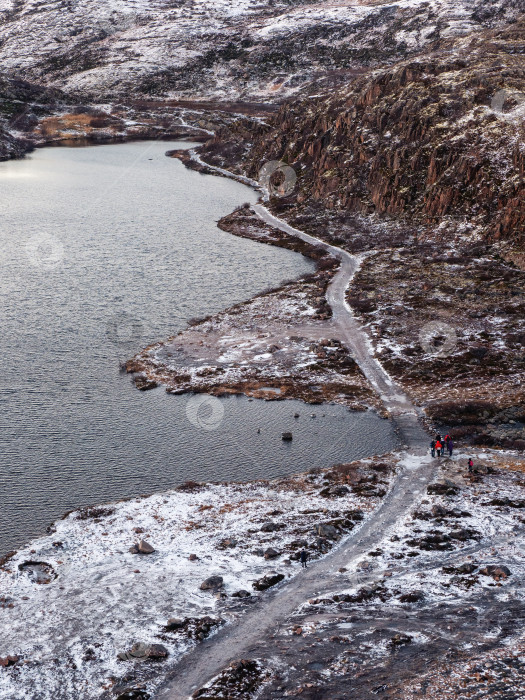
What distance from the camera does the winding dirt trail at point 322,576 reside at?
32219 millimetres

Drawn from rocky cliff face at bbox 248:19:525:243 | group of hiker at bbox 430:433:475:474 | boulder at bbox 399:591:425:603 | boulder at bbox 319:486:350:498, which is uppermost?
rocky cliff face at bbox 248:19:525:243

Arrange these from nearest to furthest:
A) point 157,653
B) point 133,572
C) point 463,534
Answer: point 157,653, point 133,572, point 463,534

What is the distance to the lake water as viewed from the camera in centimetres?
4941

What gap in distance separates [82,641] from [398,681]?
15.6 m

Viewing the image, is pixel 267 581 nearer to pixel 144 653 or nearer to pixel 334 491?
pixel 144 653

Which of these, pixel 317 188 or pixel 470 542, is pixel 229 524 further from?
pixel 317 188

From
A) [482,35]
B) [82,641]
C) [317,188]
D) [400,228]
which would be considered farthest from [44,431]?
[482,35]

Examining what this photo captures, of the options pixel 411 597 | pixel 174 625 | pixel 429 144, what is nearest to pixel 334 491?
pixel 411 597

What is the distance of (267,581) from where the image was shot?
38031 millimetres

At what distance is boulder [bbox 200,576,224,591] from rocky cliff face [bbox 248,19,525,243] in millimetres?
76763

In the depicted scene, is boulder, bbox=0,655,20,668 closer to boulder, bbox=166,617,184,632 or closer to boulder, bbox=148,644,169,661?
boulder, bbox=148,644,169,661

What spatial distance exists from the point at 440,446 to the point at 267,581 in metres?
19.1

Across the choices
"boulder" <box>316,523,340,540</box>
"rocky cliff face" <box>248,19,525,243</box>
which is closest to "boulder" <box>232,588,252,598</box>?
"boulder" <box>316,523,340,540</box>

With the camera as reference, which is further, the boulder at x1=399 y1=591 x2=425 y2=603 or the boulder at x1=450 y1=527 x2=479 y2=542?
the boulder at x1=450 y1=527 x2=479 y2=542
